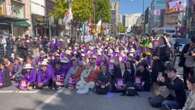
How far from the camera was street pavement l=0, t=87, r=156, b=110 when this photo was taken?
10883 millimetres

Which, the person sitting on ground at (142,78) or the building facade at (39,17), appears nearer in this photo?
the person sitting on ground at (142,78)

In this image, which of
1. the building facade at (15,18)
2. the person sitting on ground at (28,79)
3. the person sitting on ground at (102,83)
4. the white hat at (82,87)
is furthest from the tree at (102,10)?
the person sitting on ground at (102,83)

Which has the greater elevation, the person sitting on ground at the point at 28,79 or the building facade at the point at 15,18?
the building facade at the point at 15,18

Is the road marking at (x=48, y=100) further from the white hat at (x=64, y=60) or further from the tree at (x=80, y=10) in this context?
the tree at (x=80, y=10)

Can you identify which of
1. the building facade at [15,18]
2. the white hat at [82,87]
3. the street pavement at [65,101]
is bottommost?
the street pavement at [65,101]

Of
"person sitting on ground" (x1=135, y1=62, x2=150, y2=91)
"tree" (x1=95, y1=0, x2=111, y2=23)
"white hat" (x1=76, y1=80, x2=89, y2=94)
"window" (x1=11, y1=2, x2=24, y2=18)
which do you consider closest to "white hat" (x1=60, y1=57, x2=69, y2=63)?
"white hat" (x1=76, y1=80, x2=89, y2=94)

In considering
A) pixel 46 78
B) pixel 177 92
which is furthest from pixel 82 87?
pixel 177 92

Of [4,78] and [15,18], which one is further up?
[15,18]

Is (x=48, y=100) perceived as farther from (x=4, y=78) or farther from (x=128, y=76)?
(x=4, y=78)

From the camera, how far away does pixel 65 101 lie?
11766mm

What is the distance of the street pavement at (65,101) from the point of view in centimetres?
1088

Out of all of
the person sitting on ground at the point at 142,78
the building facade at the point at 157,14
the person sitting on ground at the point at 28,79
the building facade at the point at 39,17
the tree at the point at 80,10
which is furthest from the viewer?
the building facade at the point at 157,14

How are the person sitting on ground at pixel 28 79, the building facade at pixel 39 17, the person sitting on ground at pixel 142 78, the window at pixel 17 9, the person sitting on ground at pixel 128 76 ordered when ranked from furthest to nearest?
1. the building facade at pixel 39 17
2. the window at pixel 17 9
3. the person sitting on ground at pixel 28 79
4. the person sitting on ground at pixel 142 78
5. the person sitting on ground at pixel 128 76

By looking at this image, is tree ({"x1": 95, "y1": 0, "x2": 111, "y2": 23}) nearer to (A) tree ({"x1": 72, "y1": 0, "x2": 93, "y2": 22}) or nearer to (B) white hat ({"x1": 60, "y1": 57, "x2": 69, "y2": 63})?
(A) tree ({"x1": 72, "y1": 0, "x2": 93, "y2": 22})
